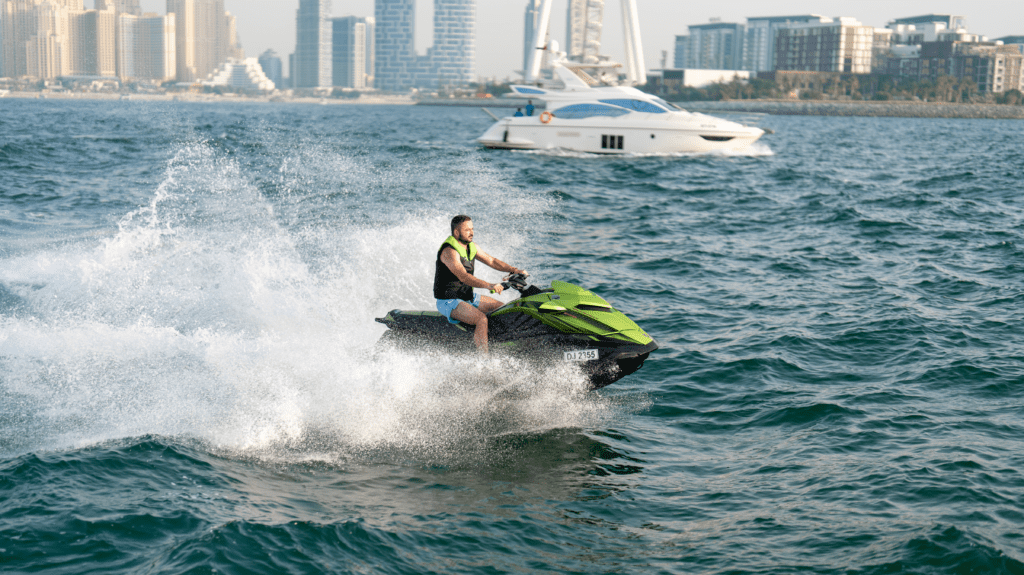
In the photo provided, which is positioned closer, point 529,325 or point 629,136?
point 529,325

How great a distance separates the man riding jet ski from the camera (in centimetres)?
785

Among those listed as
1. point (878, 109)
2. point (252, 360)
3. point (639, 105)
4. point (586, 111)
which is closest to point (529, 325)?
point (252, 360)

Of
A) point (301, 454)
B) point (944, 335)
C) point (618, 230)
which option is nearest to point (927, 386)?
point (944, 335)

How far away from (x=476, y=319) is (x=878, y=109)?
12993cm

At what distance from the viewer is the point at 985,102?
452 ft

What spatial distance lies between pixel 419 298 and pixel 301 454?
552 centimetres

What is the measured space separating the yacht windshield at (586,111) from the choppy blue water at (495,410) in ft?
60.4

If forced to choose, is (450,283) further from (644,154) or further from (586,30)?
(586,30)

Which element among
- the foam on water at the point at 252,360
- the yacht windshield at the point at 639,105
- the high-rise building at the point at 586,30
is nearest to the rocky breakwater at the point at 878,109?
the high-rise building at the point at 586,30

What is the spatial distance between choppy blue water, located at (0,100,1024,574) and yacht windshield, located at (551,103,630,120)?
18.4 metres

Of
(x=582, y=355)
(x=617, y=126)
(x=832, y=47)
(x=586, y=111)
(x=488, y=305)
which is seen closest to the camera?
(x=582, y=355)

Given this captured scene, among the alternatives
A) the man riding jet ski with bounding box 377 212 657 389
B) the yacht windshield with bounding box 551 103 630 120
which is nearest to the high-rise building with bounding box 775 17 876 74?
the yacht windshield with bounding box 551 103 630 120

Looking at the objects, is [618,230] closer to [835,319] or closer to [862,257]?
[862,257]

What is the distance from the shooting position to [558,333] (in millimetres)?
7934
